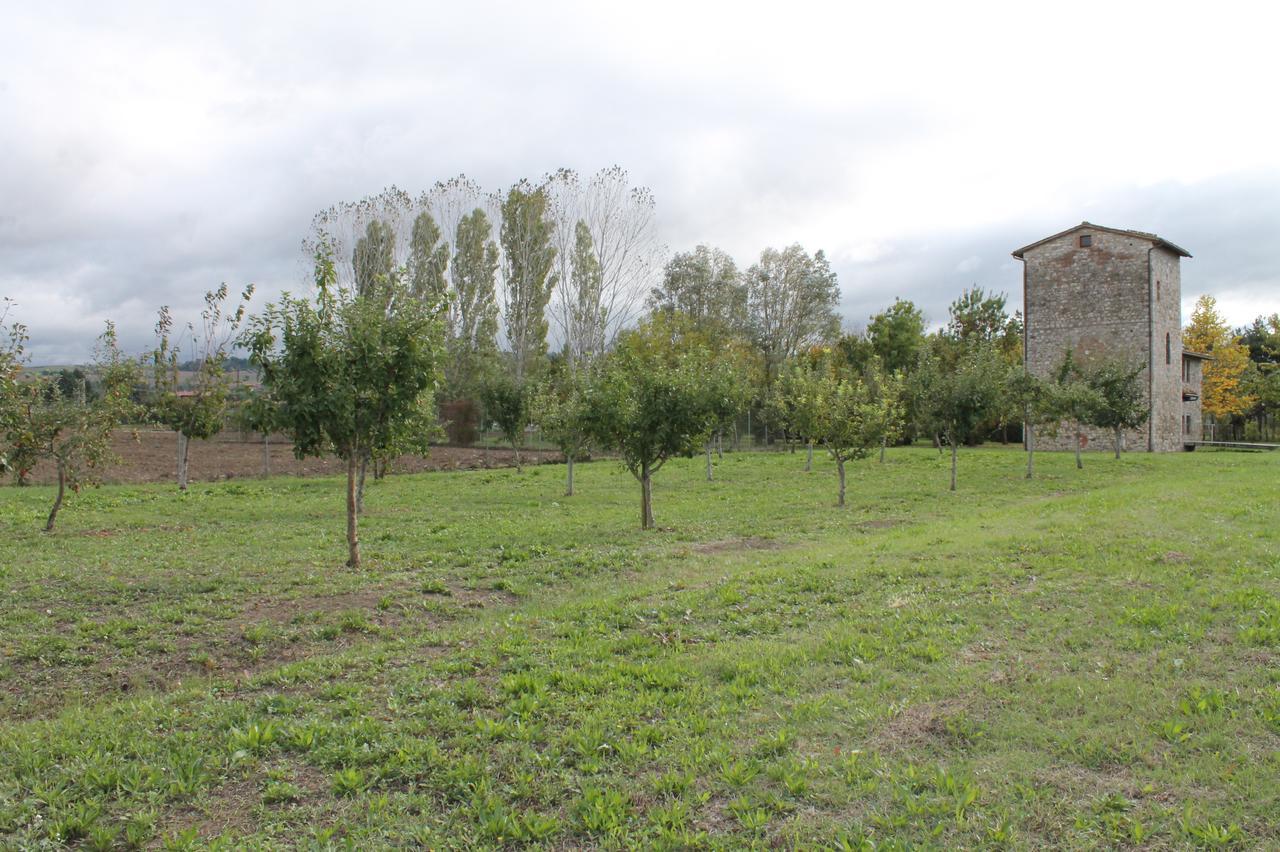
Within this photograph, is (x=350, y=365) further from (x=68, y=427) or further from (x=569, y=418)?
(x=569, y=418)

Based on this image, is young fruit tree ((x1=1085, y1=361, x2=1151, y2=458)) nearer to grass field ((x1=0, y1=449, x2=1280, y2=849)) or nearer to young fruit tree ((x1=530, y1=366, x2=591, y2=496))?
grass field ((x1=0, y1=449, x2=1280, y2=849))

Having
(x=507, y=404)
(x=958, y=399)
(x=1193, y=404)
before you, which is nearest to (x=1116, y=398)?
(x=958, y=399)

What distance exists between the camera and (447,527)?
15375 millimetres

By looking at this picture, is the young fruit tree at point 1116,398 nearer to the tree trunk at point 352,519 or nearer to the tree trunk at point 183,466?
the tree trunk at point 352,519

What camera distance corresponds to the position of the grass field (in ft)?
13.9

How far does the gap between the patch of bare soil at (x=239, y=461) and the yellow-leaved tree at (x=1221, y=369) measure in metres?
44.6

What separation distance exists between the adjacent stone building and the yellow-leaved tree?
44.7 feet

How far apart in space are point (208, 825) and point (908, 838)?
3.69 metres

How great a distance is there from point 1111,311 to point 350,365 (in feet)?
131

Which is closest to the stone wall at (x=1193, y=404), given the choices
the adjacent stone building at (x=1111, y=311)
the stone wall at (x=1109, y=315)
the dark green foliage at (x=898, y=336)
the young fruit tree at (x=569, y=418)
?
the adjacent stone building at (x=1111, y=311)

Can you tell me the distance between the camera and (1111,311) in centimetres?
3931

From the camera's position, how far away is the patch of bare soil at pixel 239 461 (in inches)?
1024

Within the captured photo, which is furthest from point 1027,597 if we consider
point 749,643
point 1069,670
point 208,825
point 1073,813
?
point 208,825

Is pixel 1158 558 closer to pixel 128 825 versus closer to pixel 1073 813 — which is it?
pixel 1073 813
